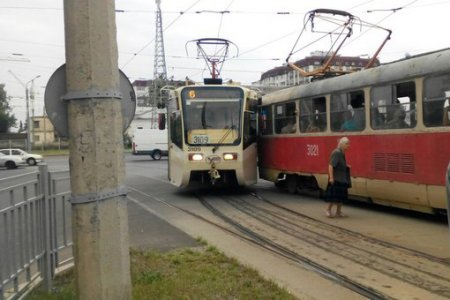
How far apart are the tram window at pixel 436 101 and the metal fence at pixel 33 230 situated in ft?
20.5

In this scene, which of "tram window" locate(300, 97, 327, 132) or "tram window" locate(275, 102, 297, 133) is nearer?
"tram window" locate(300, 97, 327, 132)

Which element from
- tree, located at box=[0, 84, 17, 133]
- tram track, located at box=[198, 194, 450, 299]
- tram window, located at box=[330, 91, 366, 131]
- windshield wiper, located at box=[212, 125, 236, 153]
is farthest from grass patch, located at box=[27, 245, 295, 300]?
tree, located at box=[0, 84, 17, 133]

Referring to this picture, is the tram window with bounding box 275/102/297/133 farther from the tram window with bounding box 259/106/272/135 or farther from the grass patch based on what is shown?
the grass patch

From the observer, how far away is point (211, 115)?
579 inches

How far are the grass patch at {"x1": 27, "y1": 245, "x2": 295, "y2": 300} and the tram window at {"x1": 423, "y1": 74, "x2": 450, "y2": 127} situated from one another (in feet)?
15.0

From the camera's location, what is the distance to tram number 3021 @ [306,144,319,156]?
1330 centimetres

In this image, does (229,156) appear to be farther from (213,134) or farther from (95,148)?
(95,148)

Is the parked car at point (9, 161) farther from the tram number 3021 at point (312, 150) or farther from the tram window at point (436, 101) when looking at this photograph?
the tram window at point (436, 101)

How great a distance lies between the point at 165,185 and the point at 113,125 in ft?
51.2

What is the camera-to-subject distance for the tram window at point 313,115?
1303 cm

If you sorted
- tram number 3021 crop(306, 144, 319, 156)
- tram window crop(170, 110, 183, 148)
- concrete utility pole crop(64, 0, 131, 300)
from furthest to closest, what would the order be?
tram window crop(170, 110, 183, 148), tram number 3021 crop(306, 144, 319, 156), concrete utility pole crop(64, 0, 131, 300)

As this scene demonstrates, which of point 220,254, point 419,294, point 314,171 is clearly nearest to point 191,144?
point 314,171

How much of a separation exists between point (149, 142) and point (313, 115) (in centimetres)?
3367

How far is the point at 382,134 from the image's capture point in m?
10.8
